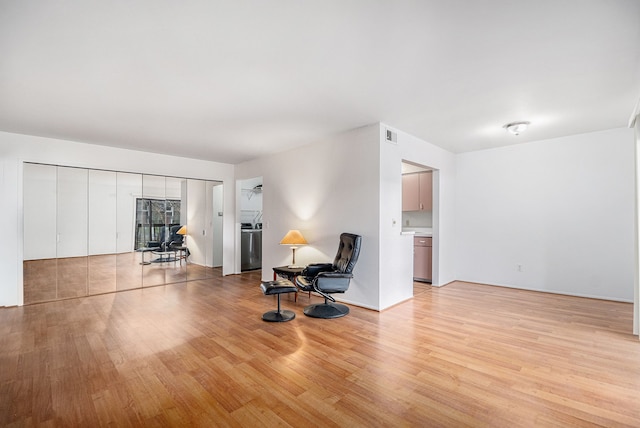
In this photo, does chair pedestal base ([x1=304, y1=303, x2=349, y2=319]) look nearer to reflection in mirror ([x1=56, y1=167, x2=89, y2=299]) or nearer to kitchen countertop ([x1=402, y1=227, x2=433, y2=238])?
kitchen countertop ([x1=402, y1=227, x2=433, y2=238])

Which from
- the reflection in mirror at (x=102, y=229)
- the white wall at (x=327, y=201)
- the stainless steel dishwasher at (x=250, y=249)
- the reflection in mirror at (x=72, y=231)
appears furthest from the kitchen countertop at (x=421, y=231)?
the reflection in mirror at (x=72, y=231)

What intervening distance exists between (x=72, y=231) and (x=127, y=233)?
800mm

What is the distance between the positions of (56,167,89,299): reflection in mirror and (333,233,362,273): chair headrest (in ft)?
14.5

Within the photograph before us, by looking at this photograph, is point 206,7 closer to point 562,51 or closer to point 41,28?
point 41,28

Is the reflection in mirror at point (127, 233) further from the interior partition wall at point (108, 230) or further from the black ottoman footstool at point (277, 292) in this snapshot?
the black ottoman footstool at point (277, 292)

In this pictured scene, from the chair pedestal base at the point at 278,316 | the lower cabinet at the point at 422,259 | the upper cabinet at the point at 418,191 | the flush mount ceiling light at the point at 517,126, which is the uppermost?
the flush mount ceiling light at the point at 517,126

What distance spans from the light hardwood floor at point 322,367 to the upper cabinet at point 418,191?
88.0 inches

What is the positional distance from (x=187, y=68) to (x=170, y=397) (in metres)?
2.61

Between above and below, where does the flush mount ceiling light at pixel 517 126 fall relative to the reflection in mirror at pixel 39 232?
above

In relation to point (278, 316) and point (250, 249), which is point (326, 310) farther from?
point (250, 249)

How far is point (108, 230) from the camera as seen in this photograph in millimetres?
5426

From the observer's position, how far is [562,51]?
90.9 inches

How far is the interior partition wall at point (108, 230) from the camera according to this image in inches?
A: 183

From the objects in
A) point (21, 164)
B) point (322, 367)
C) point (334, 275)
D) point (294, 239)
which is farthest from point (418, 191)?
point (21, 164)
